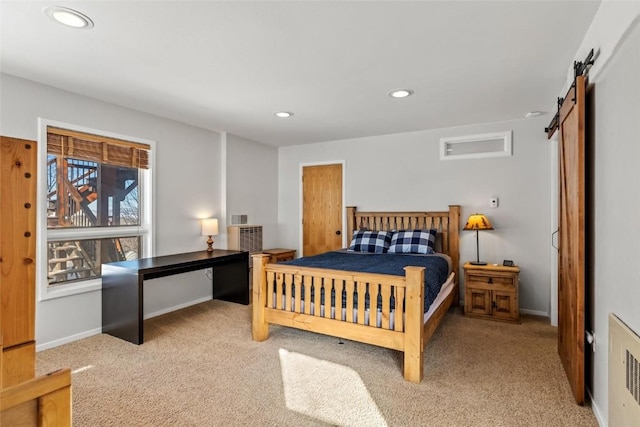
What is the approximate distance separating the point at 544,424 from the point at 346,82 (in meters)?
2.78

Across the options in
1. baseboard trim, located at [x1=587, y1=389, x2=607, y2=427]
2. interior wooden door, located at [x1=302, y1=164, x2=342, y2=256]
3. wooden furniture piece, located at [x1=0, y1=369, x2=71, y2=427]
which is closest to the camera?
wooden furniture piece, located at [x1=0, y1=369, x2=71, y2=427]

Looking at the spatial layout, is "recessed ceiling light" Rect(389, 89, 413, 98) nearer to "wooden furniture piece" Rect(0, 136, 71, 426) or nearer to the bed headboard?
the bed headboard

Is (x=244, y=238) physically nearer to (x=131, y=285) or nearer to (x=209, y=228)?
(x=209, y=228)

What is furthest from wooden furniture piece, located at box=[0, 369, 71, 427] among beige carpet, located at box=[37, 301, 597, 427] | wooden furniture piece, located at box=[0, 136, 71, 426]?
beige carpet, located at box=[37, 301, 597, 427]

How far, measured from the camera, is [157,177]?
13.1 ft

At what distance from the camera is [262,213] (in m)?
5.58

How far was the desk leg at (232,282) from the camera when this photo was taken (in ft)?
14.5

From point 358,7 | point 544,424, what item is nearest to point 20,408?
point 358,7

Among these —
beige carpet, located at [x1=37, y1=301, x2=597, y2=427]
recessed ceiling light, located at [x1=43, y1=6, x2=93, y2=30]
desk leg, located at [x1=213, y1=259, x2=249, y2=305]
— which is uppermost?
recessed ceiling light, located at [x1=43, y1=6, x2=93, y2=30]

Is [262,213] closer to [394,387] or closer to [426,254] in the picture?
[426,254]

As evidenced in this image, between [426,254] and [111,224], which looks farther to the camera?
[426,254]

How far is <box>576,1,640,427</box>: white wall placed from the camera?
1.46 metres

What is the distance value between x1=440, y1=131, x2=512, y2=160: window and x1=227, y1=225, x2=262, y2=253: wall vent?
2926mm

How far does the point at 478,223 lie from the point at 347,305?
217 cm
